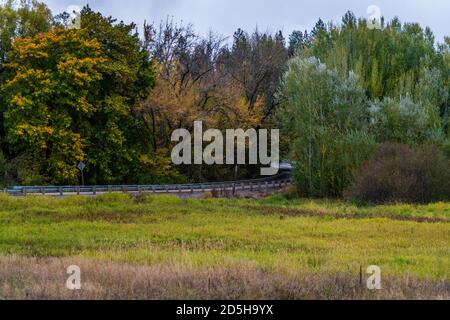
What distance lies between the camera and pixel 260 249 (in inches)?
591

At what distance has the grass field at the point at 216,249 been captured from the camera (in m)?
8.38

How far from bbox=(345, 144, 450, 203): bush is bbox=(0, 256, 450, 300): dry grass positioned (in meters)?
23.1

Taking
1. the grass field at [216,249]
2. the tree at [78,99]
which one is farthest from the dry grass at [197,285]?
the tree at [78,99]

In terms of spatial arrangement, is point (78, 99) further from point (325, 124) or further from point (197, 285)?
point (197, 285)

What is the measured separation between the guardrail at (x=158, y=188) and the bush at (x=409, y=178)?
14586 millimetres

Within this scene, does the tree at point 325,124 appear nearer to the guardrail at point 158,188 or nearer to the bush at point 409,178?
the bush at point 409,178

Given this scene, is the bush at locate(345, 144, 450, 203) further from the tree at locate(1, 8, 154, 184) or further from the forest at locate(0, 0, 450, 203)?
the tree at locate(1, 8, 154, 184)

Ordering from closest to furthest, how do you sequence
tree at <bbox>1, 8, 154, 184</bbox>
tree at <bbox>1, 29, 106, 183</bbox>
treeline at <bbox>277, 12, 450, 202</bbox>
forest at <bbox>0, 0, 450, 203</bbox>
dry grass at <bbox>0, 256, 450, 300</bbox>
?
dry grass at <bbox>0, 256, 450, 300</bbox>, treeline at <bbox>277, 12, 450, 202</bbox>, forest at <bbox>0, 0, 450, 203</bbox>, tree at <bbox>1, 29, 106, 183</bbox>, tree at <bbox>1, 8, 154, 184</bbox>

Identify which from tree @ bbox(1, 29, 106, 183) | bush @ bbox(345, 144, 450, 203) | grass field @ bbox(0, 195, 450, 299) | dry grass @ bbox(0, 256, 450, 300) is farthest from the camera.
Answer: tree @ bbox(1, 29, 106, 183)

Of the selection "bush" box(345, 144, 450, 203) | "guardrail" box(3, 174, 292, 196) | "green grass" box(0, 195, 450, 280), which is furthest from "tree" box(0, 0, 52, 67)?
"bush" box(345, 144, 450, 203)

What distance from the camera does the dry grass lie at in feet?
26.0

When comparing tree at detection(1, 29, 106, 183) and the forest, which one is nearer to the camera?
the forest

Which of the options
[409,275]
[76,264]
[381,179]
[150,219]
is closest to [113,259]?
[76,264]

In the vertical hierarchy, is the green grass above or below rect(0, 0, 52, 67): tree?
below
